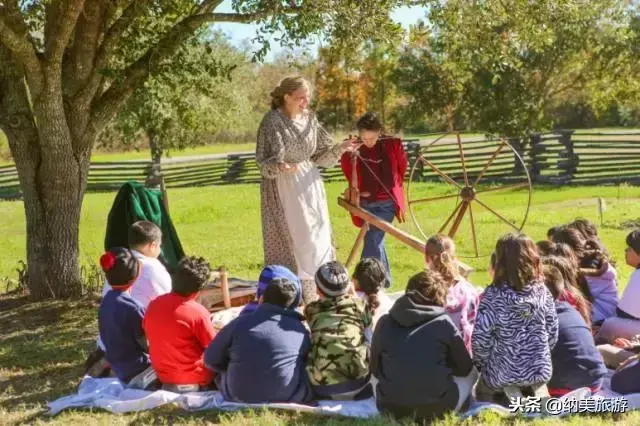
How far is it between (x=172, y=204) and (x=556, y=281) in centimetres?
1490

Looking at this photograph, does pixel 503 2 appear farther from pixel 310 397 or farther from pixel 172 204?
pixel 172 204

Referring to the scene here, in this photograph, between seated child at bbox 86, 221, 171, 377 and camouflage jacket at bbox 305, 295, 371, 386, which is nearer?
camouflage jacket at bbox 305, 295, 371, 386

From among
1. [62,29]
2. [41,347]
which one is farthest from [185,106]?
[41,347]

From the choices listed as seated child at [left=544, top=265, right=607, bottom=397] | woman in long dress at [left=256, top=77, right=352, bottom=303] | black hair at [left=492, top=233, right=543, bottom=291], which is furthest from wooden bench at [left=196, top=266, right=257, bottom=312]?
A: seated child at [left=544, top=265, right=607, bottom=397]

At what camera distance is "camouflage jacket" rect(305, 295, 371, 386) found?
441 cm

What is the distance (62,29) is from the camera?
6.67 meters

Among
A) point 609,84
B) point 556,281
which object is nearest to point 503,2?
point 556,281

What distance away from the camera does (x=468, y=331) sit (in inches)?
184

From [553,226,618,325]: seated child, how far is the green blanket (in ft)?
9.95

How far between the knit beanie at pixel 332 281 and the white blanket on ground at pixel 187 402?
1.96 ft

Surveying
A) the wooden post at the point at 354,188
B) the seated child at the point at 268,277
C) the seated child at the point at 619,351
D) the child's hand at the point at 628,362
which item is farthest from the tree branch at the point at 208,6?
the child's hand at the point at 628,362

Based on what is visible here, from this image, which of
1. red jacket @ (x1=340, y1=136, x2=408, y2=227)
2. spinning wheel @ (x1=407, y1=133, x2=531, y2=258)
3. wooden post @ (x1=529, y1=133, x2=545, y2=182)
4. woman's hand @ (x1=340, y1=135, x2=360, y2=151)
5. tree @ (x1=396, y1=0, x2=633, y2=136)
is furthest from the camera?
wooden post @ (x1=529, y1=133, x2=545, y2=182)

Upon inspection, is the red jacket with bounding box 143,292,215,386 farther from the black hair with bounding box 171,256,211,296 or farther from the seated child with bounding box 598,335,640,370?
the seated child with bounding box 598,335,640,370

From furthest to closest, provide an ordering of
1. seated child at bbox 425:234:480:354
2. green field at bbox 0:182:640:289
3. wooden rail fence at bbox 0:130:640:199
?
1. wooden rail fence at bbox 0:130:640:199
2. green field at bbox 0:182:640:289
3. seated child at bbox 425:234:480:354
